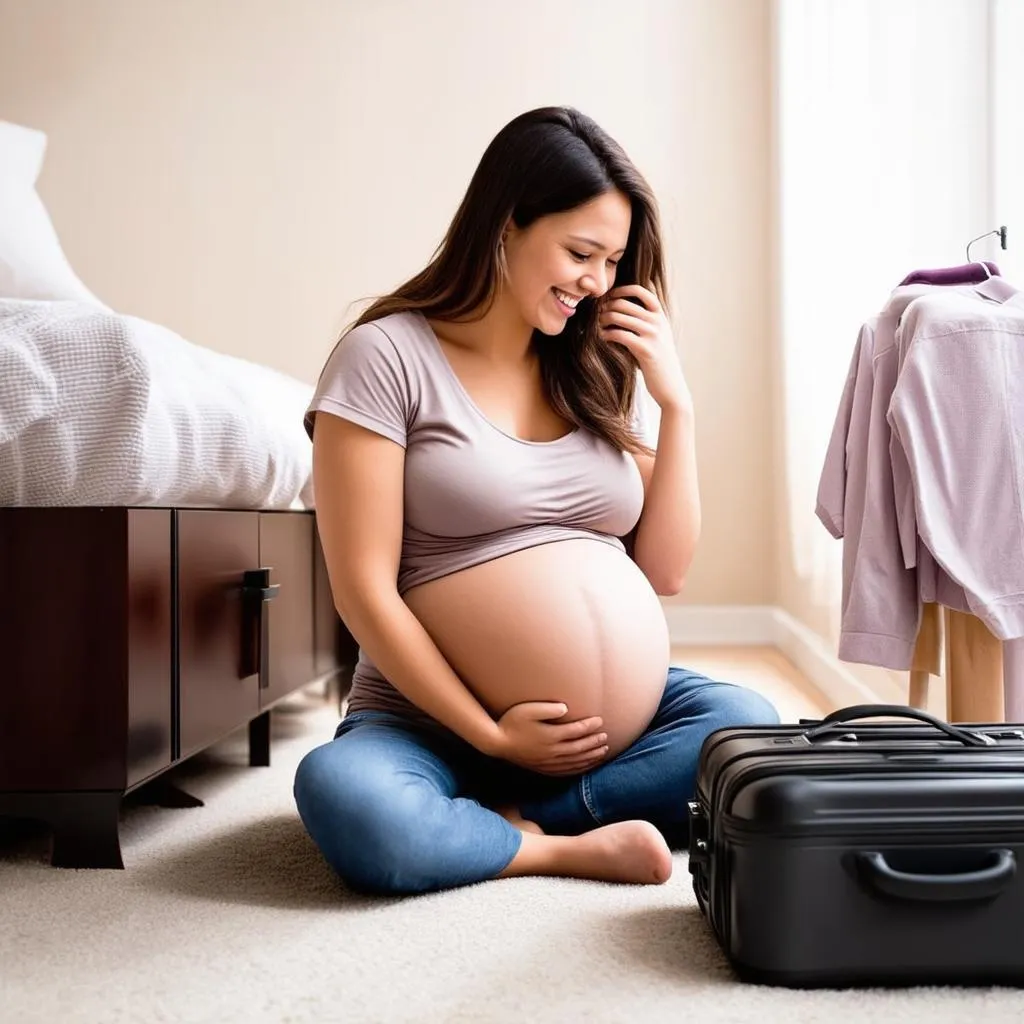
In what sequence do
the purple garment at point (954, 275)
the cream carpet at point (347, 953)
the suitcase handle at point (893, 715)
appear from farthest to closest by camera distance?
1. the purple garment at point (954, 275)
2. the suitcase handle at point (893, 715)
3. the cream carpet at point (347, 953)

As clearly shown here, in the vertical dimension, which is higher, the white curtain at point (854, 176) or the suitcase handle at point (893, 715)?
the white curtain at point (854, 176)

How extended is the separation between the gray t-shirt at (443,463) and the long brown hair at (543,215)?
7 centimetres

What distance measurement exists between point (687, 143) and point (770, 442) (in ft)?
3.18

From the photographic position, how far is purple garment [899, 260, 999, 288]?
5.34 ft

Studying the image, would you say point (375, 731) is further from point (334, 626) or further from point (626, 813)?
point (334, 626)

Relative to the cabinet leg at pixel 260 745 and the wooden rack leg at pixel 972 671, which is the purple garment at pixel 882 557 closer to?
the wooden rack leg at pixel 972 671

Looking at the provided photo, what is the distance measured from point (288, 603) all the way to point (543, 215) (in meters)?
0.96

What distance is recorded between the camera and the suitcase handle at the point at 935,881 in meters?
0.92

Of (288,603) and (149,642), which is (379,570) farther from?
(288,603)

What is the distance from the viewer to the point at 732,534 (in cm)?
383

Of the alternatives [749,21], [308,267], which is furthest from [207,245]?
[749,21]

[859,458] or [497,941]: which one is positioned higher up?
[859,458]

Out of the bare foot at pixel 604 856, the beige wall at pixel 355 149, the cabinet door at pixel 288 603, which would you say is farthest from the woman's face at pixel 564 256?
the beige wall at pixel 355 149

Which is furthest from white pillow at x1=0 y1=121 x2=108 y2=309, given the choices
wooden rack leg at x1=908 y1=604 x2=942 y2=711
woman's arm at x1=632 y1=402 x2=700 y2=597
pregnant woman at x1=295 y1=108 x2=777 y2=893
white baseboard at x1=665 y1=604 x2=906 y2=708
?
white baseboard at x1=665 y1=604 x2=906 y2=708
